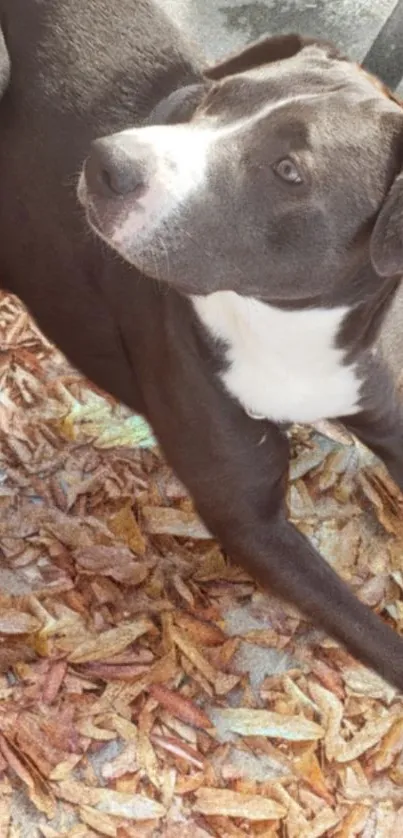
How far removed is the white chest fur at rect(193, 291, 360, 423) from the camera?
2215mm

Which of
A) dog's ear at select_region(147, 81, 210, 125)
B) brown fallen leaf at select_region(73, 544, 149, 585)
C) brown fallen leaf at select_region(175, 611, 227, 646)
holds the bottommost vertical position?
brown fallen leaf at select_region(73, 544, 149, 585)

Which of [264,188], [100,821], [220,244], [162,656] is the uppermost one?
[264,188]

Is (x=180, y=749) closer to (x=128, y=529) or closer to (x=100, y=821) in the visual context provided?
(x=100, y=821)

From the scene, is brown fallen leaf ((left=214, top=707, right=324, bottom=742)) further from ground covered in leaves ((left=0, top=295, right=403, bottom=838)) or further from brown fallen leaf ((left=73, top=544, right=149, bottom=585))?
brown fallen leaf ((left=73, top=544, right=149, bottom=585))

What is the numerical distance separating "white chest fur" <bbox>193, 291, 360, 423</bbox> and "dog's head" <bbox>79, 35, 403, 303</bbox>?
0.14 meters

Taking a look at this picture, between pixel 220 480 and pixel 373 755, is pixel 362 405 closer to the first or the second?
pixel 220 480

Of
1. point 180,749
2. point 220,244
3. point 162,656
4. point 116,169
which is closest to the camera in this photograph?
point 116,169

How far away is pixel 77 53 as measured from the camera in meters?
2.52

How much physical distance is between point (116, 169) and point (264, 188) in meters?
0.26

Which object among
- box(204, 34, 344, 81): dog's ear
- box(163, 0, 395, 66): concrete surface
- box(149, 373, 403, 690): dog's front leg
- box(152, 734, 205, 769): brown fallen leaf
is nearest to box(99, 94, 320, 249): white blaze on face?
box(204, 34, 344, 81): dog's ear

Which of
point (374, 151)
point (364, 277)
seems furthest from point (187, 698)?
point (374, 151)

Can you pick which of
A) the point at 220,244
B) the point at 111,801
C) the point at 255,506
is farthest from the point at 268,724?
the point at 220,244

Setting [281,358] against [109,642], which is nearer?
[281,358]

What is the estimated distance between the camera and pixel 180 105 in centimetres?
232
